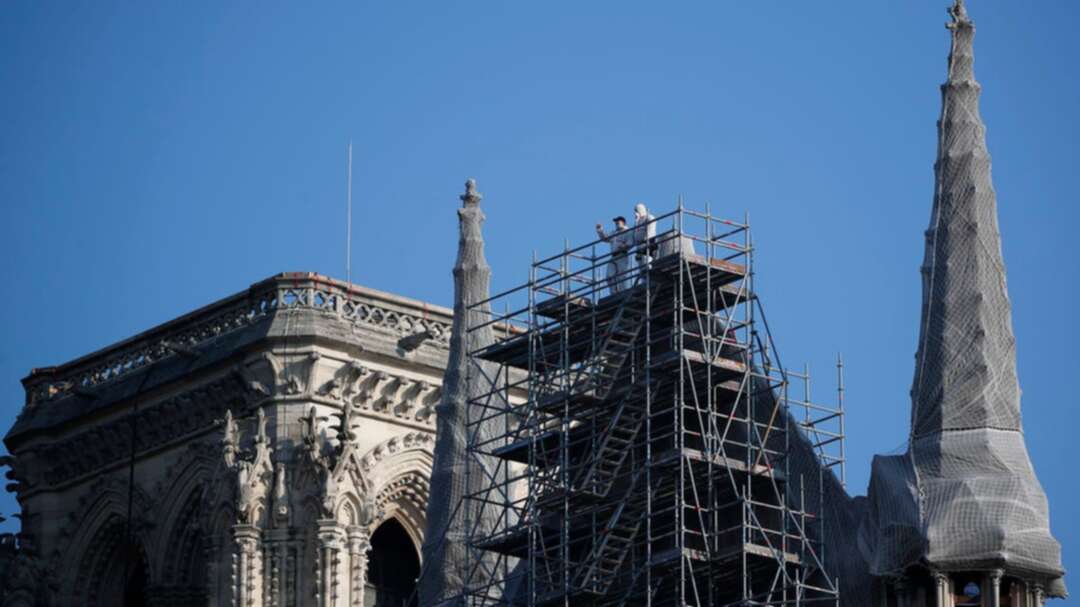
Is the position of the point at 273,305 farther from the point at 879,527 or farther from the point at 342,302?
the point at 879,527

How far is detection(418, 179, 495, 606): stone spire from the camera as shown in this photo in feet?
243

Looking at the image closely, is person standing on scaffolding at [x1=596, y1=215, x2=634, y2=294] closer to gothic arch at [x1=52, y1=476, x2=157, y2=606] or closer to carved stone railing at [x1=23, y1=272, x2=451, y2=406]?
carved stone railing at [x1=23, y1=272, x2=451, y2=406]

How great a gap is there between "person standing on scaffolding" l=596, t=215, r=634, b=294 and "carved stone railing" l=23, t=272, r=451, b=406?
907 cm

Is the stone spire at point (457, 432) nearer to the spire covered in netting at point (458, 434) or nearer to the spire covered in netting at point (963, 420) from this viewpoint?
the spire covered in netting at point (458, 434)

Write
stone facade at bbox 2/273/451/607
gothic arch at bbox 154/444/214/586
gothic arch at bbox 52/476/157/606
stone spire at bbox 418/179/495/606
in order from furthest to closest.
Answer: gothic arch at bbox 52/476/157/606, gothic arch at bbox 154/444/214/586, stone facade at bbox 2/273/451/607, stone spire at bbox 418/179/495/606

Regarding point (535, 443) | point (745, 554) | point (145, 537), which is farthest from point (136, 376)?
point (745, 554)

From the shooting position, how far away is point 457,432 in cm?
7544

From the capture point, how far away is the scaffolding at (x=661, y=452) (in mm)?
66188

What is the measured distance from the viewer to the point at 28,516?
274 feet

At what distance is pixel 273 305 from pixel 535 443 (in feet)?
34.2

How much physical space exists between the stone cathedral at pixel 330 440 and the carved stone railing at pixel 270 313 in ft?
0.12

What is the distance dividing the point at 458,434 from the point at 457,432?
0.12 ft

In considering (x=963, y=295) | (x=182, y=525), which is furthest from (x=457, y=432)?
(x=963, y=295)

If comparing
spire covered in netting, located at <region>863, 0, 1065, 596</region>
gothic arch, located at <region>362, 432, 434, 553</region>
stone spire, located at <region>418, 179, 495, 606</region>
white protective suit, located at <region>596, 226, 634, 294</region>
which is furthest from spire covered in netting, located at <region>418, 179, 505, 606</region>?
spire covered in netting, located at <region>863, 0, 1065, 596</region>
